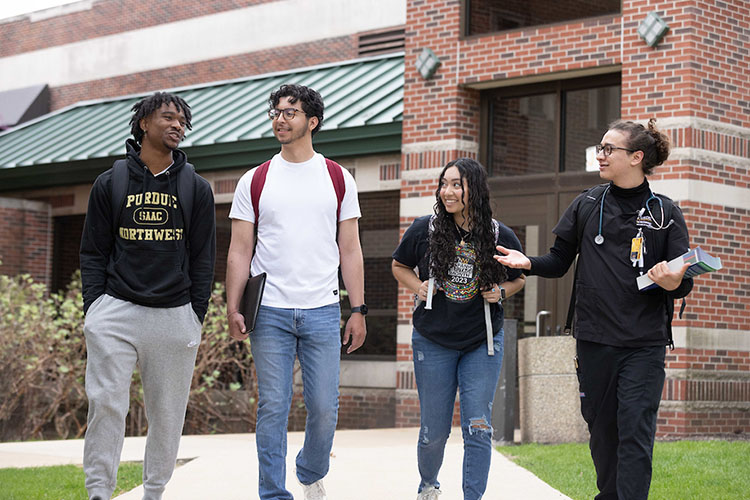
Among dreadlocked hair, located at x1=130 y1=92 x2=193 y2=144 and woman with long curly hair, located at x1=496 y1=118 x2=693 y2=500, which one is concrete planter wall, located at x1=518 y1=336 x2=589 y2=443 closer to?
woman with long curly hair, located at x1=496 y1=118 x2=693 y2=500

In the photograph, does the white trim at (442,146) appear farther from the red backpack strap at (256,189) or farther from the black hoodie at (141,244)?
the black hoodie at (141,244)

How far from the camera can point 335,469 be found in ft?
27.3

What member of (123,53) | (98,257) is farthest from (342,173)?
(123,53)

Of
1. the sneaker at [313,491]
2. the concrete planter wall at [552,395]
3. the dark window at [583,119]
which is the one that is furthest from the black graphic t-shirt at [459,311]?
the dark window at [583,119]

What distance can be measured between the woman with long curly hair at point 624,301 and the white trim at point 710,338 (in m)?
6.14

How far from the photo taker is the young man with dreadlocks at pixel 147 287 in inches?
207

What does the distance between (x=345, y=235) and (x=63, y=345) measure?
8667 mm

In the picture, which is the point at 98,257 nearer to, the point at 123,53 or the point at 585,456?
the point at 585,456

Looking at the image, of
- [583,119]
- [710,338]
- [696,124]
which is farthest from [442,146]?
[710,338]

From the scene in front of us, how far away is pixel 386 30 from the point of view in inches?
755

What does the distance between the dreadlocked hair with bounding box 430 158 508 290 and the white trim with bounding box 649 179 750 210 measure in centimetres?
608

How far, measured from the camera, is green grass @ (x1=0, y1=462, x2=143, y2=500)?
7.31 m

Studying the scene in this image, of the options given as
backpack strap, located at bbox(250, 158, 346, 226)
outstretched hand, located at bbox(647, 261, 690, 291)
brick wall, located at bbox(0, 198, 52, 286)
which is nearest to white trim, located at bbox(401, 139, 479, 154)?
backpack strap, located at bbox(250, 158, 346, 226)

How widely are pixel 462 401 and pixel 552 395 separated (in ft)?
16.0
